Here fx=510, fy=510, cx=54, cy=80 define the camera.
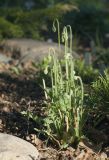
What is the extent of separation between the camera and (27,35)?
9023mm

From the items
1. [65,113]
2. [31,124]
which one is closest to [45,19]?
[31,124]

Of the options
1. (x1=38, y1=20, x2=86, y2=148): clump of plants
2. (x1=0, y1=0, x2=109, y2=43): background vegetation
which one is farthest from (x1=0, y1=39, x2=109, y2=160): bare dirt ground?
(x1=0, y1=0, x2=109, y2=43): background vegetation

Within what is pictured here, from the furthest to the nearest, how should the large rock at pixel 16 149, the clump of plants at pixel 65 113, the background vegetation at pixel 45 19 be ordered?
1. the background vegetation at pixel 45 19
2. the clump of plants at pixel 65 113
3. the large rock at pixel 16 149

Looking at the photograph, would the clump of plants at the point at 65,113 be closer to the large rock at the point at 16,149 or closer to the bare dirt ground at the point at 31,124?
the bare dirt ground at the point at 31,124

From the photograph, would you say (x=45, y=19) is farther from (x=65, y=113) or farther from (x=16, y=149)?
(x=16, y=149)

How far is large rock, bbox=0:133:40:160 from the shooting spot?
12.7ft

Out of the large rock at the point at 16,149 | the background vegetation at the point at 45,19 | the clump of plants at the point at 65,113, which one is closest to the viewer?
the large rock at the point at 16,149

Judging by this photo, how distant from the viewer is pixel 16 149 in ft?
13.0

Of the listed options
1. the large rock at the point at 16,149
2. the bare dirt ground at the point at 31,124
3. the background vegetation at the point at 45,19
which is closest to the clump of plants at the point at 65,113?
the bare dirt ground at the point at 31,124

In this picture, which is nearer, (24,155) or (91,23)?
(24,155)

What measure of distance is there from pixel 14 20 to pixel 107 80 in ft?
14.6

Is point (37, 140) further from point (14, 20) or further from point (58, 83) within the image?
point (14, 20)

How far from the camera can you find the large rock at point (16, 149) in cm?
386

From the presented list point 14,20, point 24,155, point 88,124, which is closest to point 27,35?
point 14,20
